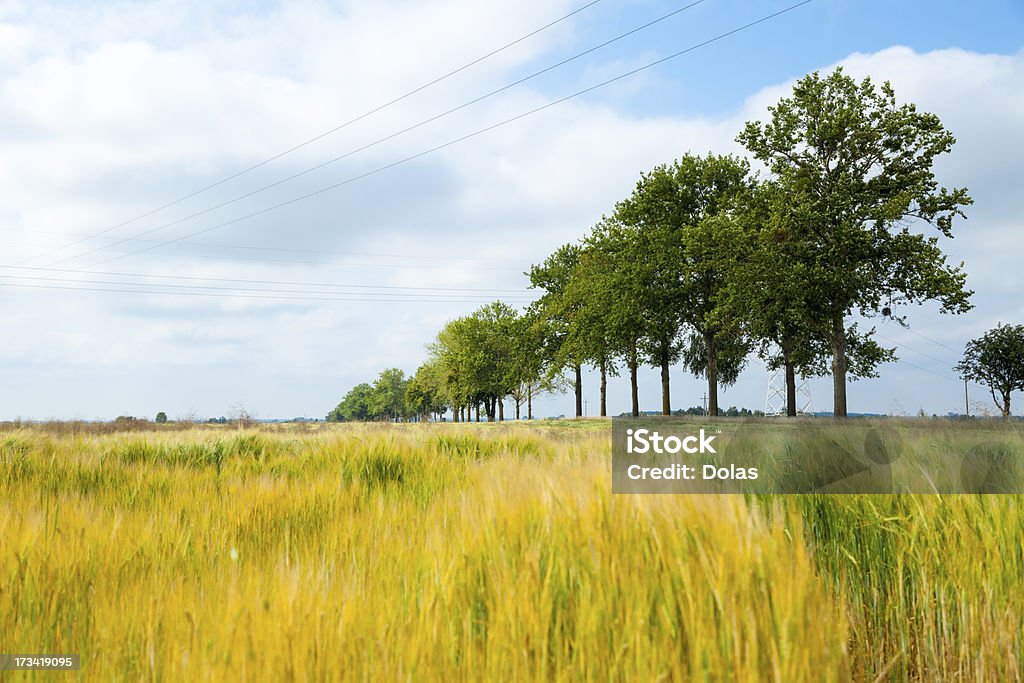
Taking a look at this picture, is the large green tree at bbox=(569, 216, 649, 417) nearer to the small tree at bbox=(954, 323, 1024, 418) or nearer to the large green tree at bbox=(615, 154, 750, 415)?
the large green tree at bbox=(615, 154, 750, 415)

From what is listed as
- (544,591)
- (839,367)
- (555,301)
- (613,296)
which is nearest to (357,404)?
(555,301)

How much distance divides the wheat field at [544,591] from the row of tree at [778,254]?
75.3 ft

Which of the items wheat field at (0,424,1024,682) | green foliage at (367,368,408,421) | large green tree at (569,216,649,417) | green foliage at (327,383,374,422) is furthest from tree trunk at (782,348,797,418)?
green foliage at (327,383,374,422)

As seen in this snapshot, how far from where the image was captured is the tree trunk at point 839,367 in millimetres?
25016

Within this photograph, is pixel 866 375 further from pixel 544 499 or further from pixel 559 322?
pixel 544 499

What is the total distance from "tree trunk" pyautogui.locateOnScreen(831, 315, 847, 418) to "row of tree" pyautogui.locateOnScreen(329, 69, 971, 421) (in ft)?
0.14

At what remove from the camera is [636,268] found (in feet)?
102

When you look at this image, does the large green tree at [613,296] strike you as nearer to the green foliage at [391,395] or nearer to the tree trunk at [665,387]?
the tree trunk at [665,387]

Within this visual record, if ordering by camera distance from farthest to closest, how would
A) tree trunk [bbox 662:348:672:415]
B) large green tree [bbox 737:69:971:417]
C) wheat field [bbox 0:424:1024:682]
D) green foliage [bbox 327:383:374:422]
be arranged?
1. green foliage [bbox 327:383:374:422]
2. tree trunk [bbox 662:348:672:415]
3. large green tree [bbox 737:69:971:417]
4. wheat field [bbox 0:424:1024:682]

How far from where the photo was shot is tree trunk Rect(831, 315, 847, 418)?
25.0m

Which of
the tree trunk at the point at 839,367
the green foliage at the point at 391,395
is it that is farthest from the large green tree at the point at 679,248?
the green foliage at the point at 391,395

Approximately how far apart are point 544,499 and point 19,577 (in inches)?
90.8

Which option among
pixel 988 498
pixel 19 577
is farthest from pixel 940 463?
pixel 19 577

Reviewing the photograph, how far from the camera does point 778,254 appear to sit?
24828 mm
